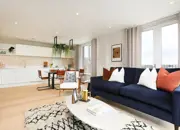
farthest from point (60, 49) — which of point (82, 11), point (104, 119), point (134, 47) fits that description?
point (104, 119)

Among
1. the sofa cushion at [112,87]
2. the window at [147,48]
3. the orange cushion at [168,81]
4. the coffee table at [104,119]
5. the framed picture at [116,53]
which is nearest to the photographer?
the coffee table at [104,119]

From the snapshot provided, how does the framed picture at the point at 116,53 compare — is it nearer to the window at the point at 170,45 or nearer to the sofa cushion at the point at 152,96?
the window at the point at 170,45

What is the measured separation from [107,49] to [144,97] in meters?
3.56

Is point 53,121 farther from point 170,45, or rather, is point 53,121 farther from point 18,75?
point 18,75

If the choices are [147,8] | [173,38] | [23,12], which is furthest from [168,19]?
[23,12]

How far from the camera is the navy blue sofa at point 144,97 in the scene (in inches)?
68.6

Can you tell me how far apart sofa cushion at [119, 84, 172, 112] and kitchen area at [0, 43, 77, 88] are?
16.6 feet

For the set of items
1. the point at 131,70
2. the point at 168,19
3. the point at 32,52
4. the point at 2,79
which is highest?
the point at 168,19

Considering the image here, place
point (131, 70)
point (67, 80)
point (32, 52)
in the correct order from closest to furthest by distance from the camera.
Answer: point (131, 70) < point (67, 80) < point (32, 52)

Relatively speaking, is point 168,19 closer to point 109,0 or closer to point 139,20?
point 139,20

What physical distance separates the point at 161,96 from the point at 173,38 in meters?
2.28

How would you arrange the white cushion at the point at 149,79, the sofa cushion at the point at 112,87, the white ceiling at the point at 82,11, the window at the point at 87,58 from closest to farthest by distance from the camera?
the white cushion at the point at 149,79 → the white ceiling at the point at 82,11 → the sofa cushion at the point at 112,87 → the window at the point at 87,58

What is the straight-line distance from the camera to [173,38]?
3404 millimetres

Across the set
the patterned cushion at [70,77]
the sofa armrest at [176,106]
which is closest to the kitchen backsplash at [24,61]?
the patterned cushion at [70,77]
